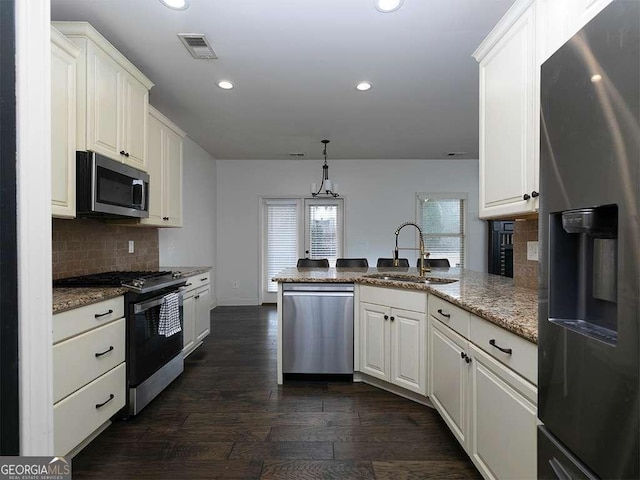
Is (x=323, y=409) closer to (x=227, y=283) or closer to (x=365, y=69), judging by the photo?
(x=365, y=69)

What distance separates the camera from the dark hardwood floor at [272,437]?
5.74ft

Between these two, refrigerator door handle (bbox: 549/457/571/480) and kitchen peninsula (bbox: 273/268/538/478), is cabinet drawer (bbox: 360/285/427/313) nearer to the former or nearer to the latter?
kitchen peninsula (bbox: 273/268/538/478)

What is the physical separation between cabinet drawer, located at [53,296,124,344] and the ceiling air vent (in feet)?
5.95

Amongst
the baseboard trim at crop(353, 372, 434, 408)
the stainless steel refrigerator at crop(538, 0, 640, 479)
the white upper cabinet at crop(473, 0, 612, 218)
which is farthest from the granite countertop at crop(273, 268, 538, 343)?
the baseboard trim at crop(353, 372, 434, 408)

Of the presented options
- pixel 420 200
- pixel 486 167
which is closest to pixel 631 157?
pixel 486 167

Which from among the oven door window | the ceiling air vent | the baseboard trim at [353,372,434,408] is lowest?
the baseboard trim at [353,372,434,408]

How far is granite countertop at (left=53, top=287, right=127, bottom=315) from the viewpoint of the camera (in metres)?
1.67

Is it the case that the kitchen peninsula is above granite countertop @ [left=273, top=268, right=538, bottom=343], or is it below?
below

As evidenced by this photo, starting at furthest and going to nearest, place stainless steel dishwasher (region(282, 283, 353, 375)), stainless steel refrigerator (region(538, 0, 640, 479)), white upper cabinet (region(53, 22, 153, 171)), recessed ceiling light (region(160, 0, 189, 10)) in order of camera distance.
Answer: stainless steel dishwasher (region(282, 283, 353, 375)) < white upper cabinet (region(53, 22, 153, 171)) < recessed ceiling light (region(160, 0, 189, 10)) < stainless steel refrigerator (region(538, 0, 640, 479))

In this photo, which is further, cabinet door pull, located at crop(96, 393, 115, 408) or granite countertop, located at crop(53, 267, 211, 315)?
cabinet door pull, located at crop(96, 393, 115, 408)

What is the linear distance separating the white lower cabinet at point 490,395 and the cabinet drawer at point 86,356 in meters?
1.97

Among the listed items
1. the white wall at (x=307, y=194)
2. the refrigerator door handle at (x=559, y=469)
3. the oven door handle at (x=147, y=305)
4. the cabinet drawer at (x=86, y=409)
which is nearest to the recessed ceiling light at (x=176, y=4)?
the oven door handle at (x=147, y=305)

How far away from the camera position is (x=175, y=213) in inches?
146

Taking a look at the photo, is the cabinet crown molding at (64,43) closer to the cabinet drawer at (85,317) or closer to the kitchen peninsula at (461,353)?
the cabinet drawer at (85,317)
